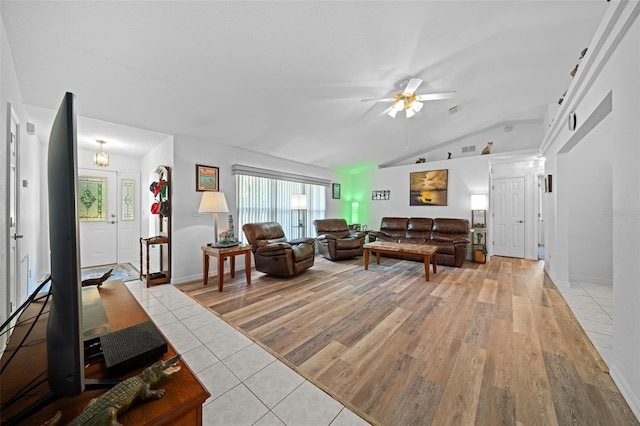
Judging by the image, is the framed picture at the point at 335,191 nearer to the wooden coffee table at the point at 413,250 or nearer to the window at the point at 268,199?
the window at the point at 268,199

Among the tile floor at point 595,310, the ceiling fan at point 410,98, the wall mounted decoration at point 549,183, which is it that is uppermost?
the ceiling fan at point 410,98

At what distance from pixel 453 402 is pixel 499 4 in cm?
315

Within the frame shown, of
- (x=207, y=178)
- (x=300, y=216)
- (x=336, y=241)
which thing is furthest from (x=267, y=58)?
(x=300, y=216)

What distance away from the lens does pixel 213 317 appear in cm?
243

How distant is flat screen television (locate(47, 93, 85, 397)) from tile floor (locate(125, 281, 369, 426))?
100 cm

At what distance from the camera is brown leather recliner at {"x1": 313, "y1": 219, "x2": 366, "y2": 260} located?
4980 millimetres

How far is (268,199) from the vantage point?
4895mm

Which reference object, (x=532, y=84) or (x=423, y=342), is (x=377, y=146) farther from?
(x=423, y=342)

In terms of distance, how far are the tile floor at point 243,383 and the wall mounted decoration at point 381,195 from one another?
5107mm

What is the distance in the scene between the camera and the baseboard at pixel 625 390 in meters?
1.33

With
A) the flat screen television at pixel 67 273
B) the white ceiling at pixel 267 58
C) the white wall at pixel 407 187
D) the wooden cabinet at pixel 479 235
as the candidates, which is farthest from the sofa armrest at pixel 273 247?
the wooden cabinet at pixel 479 235

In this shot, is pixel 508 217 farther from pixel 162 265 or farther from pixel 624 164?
pixel 162 265

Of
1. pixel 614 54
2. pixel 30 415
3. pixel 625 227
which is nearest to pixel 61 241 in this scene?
pixel 30 415

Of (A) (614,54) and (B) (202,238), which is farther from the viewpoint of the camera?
(B) (202,238)
